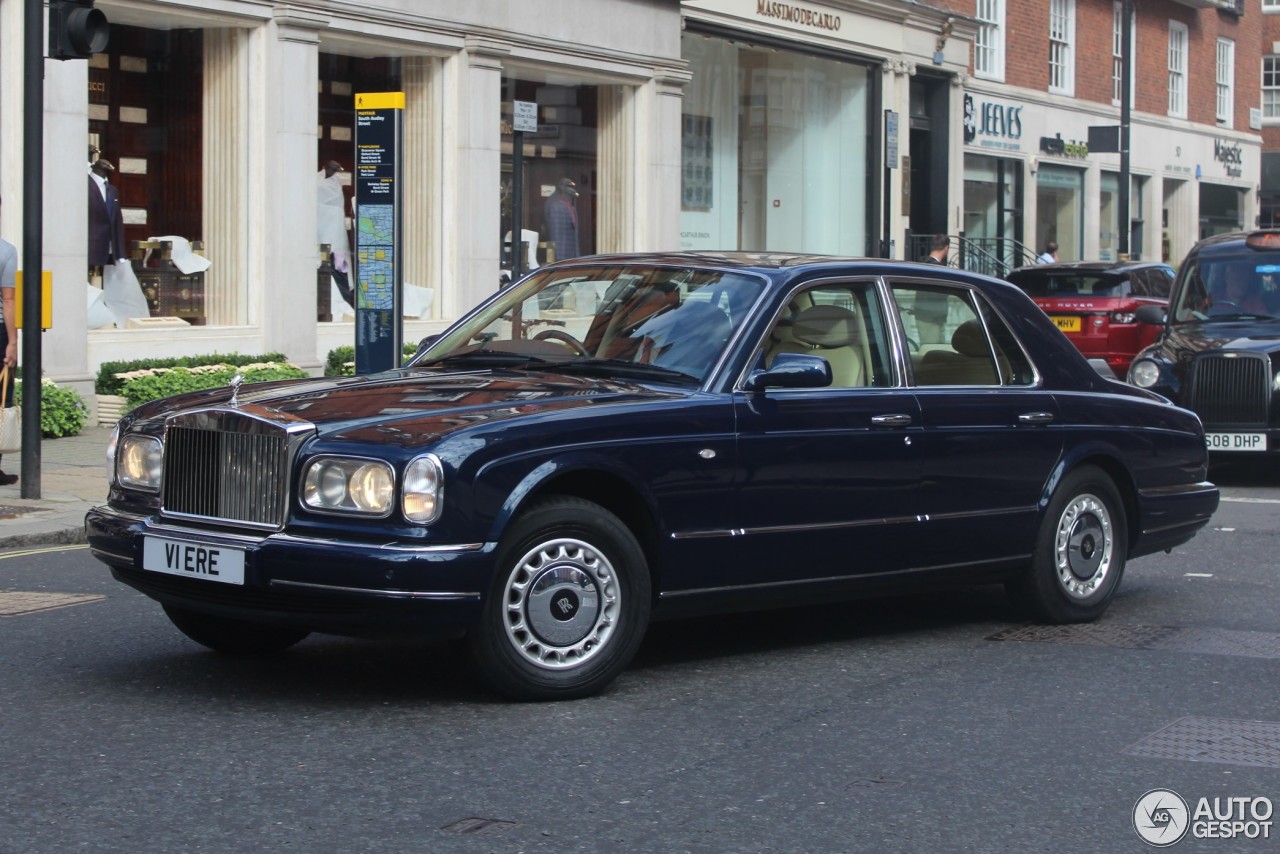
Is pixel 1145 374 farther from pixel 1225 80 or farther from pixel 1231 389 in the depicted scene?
pixel 1225 80

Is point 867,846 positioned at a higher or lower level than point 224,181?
lower

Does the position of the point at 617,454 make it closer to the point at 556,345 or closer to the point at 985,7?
the point at 556,345

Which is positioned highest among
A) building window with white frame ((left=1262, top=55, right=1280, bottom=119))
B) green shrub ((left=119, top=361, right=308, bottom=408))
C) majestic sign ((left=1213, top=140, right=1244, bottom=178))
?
building window with white frame ((left=1262, top=55, right=1280, bottom=119))

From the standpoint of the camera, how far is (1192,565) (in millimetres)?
10383

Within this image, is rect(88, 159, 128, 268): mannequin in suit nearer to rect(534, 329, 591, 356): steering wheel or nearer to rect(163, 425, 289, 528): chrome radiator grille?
rect(534, 329, 591, 356): steering wheel

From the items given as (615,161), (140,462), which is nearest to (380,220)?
(140,462)

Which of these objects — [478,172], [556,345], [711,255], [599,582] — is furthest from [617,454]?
[478,172]

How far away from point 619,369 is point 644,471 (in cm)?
68

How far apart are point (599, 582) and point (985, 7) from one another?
97.7ft

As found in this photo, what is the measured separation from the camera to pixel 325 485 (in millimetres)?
6000

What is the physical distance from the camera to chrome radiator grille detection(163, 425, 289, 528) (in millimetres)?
6102

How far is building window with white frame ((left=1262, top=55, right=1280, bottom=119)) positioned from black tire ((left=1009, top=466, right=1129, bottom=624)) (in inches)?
1868

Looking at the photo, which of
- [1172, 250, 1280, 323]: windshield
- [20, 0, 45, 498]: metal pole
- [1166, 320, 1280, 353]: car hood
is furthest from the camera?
[1172, 250, 1280, 323]: windshield

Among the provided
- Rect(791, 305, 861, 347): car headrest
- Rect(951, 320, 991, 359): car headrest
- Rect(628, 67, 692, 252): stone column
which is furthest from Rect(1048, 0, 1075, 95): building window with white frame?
Rect(791, 305, 861, 347): car headrest
